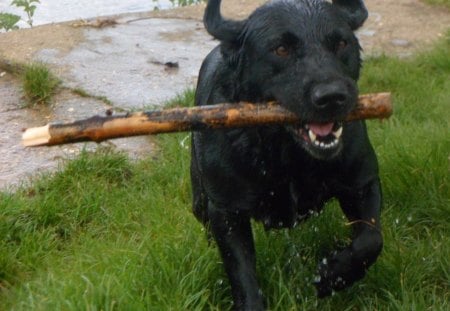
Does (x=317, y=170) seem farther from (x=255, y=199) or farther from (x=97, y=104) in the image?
(x=97, y=104)

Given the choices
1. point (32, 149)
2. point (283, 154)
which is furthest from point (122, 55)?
point (283, 154)

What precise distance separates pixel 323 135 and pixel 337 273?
582mm

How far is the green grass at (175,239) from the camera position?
11.3 ft

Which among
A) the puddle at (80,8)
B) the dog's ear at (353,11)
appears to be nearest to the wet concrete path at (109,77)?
the puddle at (80,8)

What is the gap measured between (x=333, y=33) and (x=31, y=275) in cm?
177

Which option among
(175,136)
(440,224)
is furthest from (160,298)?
(175,136)

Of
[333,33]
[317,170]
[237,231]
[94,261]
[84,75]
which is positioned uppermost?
[333,33]

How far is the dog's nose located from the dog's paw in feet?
2.20

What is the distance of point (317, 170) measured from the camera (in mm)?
3449

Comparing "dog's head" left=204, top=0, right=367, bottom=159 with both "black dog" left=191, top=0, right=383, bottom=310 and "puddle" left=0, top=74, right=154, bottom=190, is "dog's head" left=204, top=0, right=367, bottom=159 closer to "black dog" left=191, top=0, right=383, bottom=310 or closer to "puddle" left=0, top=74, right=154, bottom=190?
"black dog" left=191, top=0, right=383, bottom=310

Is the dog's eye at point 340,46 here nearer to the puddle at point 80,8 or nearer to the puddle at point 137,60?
the puddle at point 137,60

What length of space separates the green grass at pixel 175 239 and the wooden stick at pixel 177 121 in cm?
62

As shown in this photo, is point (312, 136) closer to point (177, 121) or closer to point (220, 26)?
point (177, 121)

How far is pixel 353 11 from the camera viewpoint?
3.59 meters
